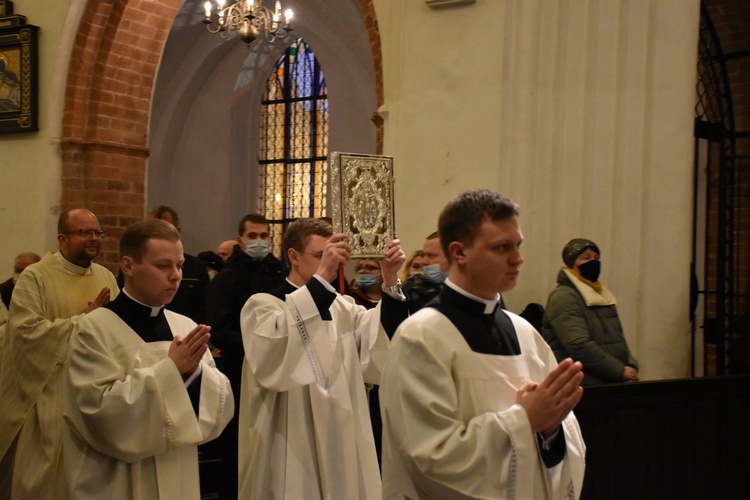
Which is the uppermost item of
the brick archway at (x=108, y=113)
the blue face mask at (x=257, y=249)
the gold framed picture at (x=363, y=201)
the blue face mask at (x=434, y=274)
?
the brick archway at (x=108, y=113)

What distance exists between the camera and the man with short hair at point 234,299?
5594 mm

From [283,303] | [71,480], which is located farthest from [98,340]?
[283,303]

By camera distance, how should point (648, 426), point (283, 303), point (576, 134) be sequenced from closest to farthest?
point (283, 303) → point (648, 426) → point (576, 134)

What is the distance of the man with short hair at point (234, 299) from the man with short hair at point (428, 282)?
1.00m

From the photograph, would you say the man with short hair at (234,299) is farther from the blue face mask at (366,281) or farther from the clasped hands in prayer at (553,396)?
the clasped hands in prayer at (553,396)

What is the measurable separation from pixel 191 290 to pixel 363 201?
9.91 feet

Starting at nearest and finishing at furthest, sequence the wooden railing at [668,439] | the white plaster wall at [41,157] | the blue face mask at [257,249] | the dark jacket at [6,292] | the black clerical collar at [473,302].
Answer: the black clerical collar at [473,302]
the wooden railing at [668,439]
the blue face mask at [257,249]
the dark jacket at [6,292]
the white plaster wall at [41,157]

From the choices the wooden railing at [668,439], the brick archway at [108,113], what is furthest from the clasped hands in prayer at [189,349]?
the brick archway at [108,113]

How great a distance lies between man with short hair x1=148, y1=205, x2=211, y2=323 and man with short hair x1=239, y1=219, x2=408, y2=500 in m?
1.84

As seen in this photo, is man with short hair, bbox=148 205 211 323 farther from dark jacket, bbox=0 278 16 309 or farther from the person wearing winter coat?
the person wearing winter coat

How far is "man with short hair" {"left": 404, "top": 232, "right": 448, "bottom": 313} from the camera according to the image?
523 cm

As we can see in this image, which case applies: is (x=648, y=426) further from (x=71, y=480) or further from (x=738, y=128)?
(x=738, y=128)

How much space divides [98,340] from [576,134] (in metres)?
Result: 3.94

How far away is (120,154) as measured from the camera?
10.2 meters
